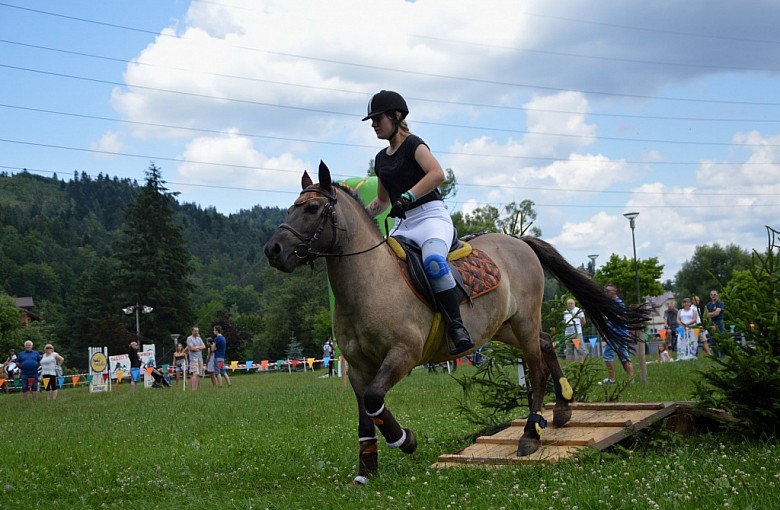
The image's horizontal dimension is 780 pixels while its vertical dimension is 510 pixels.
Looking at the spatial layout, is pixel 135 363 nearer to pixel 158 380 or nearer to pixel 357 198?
pixel 158 380

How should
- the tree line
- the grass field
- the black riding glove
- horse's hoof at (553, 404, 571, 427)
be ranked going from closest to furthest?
the grass field, the black riding glove, horse's hoof at (553, 404, 571, 427), the tree line

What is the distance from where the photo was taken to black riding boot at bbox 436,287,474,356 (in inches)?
259

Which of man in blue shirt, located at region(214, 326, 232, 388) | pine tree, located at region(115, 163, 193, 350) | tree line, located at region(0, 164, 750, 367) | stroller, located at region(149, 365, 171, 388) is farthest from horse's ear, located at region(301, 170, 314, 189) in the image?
pine tree, located at region(115, 163, 193, 350)

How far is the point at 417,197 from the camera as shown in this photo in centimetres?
666

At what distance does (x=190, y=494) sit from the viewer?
6.73 metres

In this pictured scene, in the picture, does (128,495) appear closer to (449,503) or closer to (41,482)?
(41,482)

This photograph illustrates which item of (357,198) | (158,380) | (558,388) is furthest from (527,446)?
(158,380)

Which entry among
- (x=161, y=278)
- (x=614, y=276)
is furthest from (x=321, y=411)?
(x=161, y=278)

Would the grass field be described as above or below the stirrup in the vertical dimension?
below

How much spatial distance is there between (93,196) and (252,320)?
112491mm

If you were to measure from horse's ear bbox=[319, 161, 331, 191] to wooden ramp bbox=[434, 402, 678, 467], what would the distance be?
8.96ft

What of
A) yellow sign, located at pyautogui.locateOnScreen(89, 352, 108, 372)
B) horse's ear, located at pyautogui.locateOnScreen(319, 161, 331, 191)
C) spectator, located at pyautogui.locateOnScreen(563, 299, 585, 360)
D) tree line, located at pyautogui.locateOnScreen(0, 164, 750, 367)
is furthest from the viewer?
tree line, located at pyautogui.locateOnScreen(0, 164, 750, 367)

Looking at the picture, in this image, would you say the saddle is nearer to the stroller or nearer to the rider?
the rider

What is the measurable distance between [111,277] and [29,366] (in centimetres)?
5653
